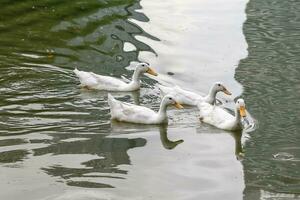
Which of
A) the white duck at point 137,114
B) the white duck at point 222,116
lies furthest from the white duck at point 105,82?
the white duck at point 222,116

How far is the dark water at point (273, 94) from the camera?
8.71 meters

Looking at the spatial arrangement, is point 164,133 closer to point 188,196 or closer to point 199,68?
point 188,196

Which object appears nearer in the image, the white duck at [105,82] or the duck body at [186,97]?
the duck body at [186,97]

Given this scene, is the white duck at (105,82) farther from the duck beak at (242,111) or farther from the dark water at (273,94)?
the duck beak at (242,111)

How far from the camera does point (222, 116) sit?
425 inches

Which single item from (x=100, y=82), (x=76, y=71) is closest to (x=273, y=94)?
(x=100, y=82)

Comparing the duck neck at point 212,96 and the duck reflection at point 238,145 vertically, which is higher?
the duck neck at point 212,96

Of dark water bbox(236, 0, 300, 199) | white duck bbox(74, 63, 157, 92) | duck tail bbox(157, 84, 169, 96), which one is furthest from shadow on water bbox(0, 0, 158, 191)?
dark water bbox(236, 0, 300, 199)

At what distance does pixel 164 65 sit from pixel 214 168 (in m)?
5.34

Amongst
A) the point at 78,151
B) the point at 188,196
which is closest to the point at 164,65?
the point at 78,151

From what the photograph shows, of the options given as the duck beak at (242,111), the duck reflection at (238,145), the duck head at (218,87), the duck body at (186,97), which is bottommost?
the duck reflection at (238,145)

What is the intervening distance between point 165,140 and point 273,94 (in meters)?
2.92

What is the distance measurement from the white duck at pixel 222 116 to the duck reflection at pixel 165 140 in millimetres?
685

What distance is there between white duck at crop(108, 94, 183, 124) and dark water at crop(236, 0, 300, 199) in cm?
146
